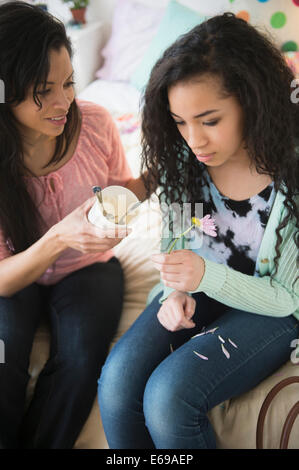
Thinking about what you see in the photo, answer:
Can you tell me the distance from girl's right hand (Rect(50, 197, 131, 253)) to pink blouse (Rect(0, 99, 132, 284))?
0.19 metres

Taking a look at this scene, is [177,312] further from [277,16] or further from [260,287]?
[277,16]

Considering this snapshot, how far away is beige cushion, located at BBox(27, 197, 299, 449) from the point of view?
37.7 inches

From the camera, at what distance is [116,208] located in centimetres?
83

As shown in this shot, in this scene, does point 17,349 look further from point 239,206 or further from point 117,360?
point 239,206

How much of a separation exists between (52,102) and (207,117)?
35 centimetres

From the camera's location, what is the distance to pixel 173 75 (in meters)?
0.87

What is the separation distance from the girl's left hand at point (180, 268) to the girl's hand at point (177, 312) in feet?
0.24

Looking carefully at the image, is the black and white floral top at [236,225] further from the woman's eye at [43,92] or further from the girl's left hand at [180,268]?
the woman's eye at [43,92]

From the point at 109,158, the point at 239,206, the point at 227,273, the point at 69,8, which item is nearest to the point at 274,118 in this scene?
the point at 239,206

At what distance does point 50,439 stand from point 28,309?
320 mm

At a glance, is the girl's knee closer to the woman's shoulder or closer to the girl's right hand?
the girl's right hand

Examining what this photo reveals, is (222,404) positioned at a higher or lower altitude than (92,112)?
lower

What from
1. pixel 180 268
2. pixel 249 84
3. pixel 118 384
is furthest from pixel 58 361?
pixel 249 84

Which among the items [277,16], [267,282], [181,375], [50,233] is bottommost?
[181,375]
